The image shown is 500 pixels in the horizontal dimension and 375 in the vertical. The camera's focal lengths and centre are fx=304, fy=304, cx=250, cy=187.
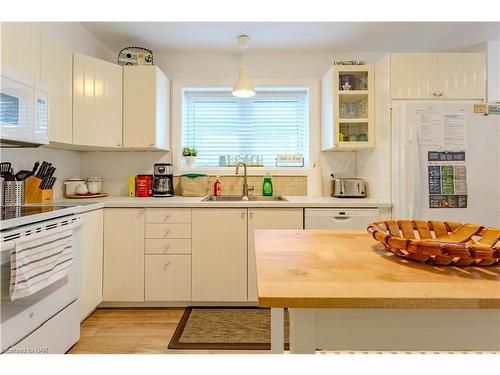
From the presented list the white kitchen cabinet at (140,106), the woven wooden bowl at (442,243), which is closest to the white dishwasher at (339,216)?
the woven wooden bowl at (442,243)

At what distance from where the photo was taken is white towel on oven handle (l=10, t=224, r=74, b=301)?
1313 millimetres

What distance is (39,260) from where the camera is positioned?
1437 millimetres

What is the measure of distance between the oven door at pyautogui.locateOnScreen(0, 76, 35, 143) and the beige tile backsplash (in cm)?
145

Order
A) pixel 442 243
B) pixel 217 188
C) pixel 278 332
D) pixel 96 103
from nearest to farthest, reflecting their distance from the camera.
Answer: pixel 442 243 < pixel 278 332 < pixel 96 103 < pixel 217 188

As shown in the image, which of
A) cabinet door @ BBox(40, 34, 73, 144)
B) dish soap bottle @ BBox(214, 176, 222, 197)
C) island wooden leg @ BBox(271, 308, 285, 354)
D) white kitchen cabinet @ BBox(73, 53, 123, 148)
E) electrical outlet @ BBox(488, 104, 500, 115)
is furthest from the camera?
dish soap bottle @ BBox(214, 176, 222, 197)

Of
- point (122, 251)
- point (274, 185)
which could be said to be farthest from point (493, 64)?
point (122, 251)

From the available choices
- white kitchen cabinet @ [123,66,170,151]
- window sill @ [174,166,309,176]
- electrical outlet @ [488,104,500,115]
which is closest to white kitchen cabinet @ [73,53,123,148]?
white kitchen cabinet @ [123,66,170,151]

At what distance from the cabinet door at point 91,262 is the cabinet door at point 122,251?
0.05 meters

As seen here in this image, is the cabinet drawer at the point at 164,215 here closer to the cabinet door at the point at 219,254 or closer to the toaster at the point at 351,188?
the cabinet door at the point at 219,254

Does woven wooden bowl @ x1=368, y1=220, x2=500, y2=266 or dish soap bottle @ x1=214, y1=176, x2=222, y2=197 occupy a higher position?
dish soap bottle @ x1=214, y1=176, x2=222, y2=197

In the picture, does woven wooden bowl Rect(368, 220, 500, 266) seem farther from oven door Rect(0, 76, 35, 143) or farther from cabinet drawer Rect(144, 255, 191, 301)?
oven door Rect(0, 76, 35, 143)

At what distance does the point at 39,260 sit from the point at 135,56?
1995 millimetres

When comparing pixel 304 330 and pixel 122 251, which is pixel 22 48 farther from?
pixel 304 330

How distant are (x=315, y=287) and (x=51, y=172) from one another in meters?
2.37
